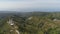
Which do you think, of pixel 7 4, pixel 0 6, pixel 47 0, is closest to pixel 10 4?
pixel 7 4

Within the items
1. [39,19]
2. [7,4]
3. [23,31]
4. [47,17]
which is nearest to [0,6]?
[7,4]

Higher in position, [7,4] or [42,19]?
[7,4]

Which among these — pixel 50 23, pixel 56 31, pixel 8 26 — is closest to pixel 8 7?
pixel 8 26

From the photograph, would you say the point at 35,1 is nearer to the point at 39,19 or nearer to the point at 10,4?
the point at 39,19

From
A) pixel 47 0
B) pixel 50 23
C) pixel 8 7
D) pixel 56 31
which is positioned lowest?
pixel 56 31

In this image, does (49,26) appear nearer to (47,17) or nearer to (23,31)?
(47,17)

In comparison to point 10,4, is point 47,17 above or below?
below
